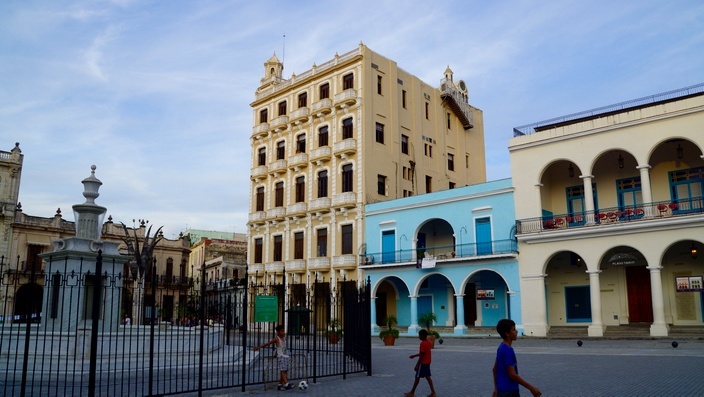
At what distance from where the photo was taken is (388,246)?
3794cm

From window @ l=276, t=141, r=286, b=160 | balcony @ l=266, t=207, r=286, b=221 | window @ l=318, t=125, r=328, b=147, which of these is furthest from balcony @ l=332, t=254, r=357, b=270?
window @ l=276, t=141, r=286, b=160

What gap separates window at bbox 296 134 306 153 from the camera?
45.1 metres

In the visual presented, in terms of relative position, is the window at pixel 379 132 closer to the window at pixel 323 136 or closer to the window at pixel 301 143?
the window at pixel 323 136

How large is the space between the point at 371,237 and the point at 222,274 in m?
27.4

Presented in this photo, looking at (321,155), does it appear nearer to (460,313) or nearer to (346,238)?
(346,238)

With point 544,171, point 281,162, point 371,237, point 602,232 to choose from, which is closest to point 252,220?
point 281,162

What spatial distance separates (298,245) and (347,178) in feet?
22.1

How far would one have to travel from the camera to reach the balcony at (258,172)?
155 feet

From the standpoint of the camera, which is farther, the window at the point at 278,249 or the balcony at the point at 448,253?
the window at the point at 278,249

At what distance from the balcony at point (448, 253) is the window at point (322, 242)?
4.02m

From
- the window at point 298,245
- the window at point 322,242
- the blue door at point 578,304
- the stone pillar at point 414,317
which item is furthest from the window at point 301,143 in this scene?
the blue door at point 578,304

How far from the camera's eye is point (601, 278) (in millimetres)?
30688

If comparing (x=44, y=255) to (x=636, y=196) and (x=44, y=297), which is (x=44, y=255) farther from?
(x=636, y=196)

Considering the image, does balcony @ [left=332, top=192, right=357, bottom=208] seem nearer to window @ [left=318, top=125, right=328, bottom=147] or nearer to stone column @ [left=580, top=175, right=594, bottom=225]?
window @ [left=318, top=125, right=328, bottom=147]
